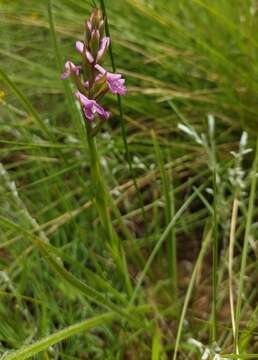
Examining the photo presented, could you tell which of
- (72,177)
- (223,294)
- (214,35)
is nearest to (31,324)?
(223,294)

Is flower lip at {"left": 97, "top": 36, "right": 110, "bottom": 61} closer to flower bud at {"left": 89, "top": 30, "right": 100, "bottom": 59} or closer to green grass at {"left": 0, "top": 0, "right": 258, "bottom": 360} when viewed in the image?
flower bud at {"left": 89, "top": 30, "right": 100, "bottom": 59}

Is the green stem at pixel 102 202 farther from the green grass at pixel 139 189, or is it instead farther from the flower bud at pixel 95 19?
the flower bud at pixel 95 19

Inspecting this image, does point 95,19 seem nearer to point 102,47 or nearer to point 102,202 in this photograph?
point 102,47

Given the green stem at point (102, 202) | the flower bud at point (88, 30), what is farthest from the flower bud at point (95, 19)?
the green stem at point (102, 202)

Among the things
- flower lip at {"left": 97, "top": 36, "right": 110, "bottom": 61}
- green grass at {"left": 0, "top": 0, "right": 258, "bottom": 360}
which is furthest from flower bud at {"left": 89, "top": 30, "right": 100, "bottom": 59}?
green grass at {"left": 0, "top": 0, "right": 258, "bottom": 360}

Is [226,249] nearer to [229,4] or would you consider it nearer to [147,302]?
[147,302]

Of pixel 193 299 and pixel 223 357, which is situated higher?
pixel 223 357

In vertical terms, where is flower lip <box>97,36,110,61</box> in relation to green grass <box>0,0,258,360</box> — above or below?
above

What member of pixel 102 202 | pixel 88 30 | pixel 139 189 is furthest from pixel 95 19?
pixel 139 189
